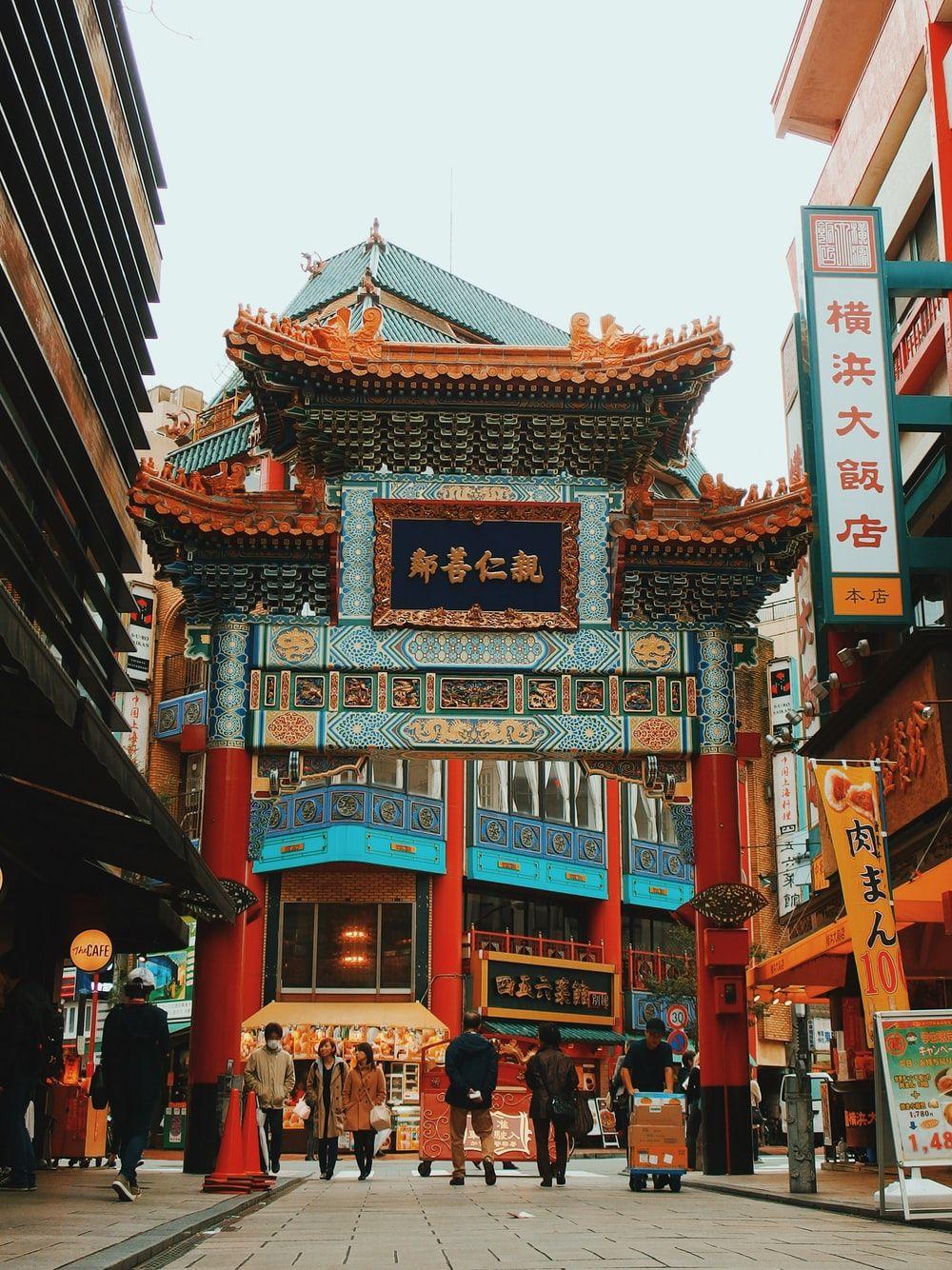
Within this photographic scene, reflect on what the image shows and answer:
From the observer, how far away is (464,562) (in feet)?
66.0

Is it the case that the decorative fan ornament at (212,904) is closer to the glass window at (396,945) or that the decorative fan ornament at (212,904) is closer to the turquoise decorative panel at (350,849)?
the turquoise decorative panel at (350,849)

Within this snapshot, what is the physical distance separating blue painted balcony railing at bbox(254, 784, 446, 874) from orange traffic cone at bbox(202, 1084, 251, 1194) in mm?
22584

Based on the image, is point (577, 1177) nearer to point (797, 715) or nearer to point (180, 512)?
point (797, 715)

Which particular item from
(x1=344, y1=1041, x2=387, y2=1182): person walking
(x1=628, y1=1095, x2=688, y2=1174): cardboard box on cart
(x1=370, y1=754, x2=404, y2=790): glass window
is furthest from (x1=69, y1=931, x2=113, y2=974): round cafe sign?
(x1=370, y1=754, x2=404, y2=790): glass window

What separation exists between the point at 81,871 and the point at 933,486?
11746 millimetres

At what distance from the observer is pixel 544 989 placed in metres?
39.8

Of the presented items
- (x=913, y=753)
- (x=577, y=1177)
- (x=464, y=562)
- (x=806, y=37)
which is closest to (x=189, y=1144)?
(x=577, y=1177)

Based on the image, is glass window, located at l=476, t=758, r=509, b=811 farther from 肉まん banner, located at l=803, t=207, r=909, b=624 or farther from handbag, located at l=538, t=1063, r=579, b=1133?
handbag, located at l=538, t=1063, r=579, b=1133

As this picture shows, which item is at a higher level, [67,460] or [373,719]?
[67,460]

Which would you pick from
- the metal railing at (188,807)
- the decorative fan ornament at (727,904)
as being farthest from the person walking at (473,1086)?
the metal railing at (188,807)

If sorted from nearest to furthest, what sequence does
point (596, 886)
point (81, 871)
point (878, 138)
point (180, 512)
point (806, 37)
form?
point (81, 871)
point (180, 512)
point (878, 138)
point (806, 37)
point (596, 886)

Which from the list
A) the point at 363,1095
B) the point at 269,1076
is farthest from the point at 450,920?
the point at 269,1076

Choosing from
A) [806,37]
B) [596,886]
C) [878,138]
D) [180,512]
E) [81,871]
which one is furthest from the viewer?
[596,886]

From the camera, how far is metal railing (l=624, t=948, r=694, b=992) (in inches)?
1716
